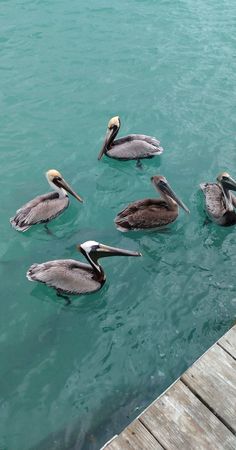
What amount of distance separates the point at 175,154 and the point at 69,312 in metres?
3.74

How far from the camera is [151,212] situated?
651 cm

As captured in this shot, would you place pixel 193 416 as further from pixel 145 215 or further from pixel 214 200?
pixel 214 200

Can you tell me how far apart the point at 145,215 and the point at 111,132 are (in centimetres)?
191

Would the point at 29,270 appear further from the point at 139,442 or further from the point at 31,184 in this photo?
the point at 139,442

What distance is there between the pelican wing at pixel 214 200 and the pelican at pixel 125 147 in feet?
3.87

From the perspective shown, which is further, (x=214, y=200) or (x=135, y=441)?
(x=214, y=200)

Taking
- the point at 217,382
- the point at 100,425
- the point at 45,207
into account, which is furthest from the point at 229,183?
the point at 100,425

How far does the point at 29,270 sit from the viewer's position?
587 centimetres

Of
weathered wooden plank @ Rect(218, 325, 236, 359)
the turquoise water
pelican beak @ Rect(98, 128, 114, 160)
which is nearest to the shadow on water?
the turquoise water

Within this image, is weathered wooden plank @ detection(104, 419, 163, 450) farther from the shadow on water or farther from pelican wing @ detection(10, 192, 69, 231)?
pelican wing @ detection(10, 192, 69, 231)

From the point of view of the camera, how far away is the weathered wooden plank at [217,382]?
4.03 metres

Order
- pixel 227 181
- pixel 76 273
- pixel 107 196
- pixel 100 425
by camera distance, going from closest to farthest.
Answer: pixel 100 425
pixel 76 273
pixel 227 181
pixel 107 196

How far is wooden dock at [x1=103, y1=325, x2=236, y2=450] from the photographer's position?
3.84 meters

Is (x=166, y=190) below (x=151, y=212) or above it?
above
